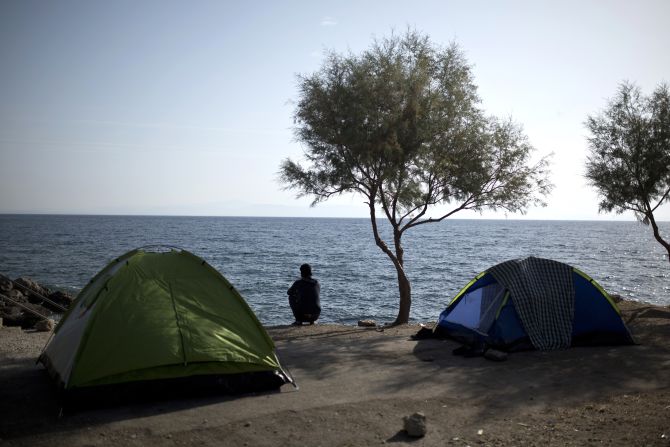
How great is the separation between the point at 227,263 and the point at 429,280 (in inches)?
807

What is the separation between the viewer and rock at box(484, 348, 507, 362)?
11102mm

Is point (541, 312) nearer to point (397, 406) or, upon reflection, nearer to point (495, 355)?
point (495, 355)

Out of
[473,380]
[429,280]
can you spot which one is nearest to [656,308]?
[473,380]

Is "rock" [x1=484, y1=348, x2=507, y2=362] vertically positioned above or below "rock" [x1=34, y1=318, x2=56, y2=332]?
above

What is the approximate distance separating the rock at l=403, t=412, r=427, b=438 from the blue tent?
5.30 meters

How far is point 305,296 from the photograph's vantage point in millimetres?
16000

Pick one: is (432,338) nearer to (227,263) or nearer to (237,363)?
(237,363)

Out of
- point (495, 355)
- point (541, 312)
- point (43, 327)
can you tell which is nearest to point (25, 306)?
point (43, 327)

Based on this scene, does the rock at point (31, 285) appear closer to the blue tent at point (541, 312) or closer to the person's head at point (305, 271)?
the person's head at point (305, 271)

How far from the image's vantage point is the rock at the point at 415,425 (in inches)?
274

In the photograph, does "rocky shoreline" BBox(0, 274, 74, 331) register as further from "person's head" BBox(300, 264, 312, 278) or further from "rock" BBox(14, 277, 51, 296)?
"person's head" BBox(300, 264, 312, 278)

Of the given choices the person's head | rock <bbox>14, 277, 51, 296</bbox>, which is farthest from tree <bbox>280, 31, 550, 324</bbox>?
rock <bbox>14, 277, 51, 296</bbox>

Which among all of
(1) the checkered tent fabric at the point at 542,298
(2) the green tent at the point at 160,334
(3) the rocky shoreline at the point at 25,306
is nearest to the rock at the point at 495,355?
(1) the checkered tent fabric at the point at 542,298

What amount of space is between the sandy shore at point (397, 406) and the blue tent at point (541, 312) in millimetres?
486
